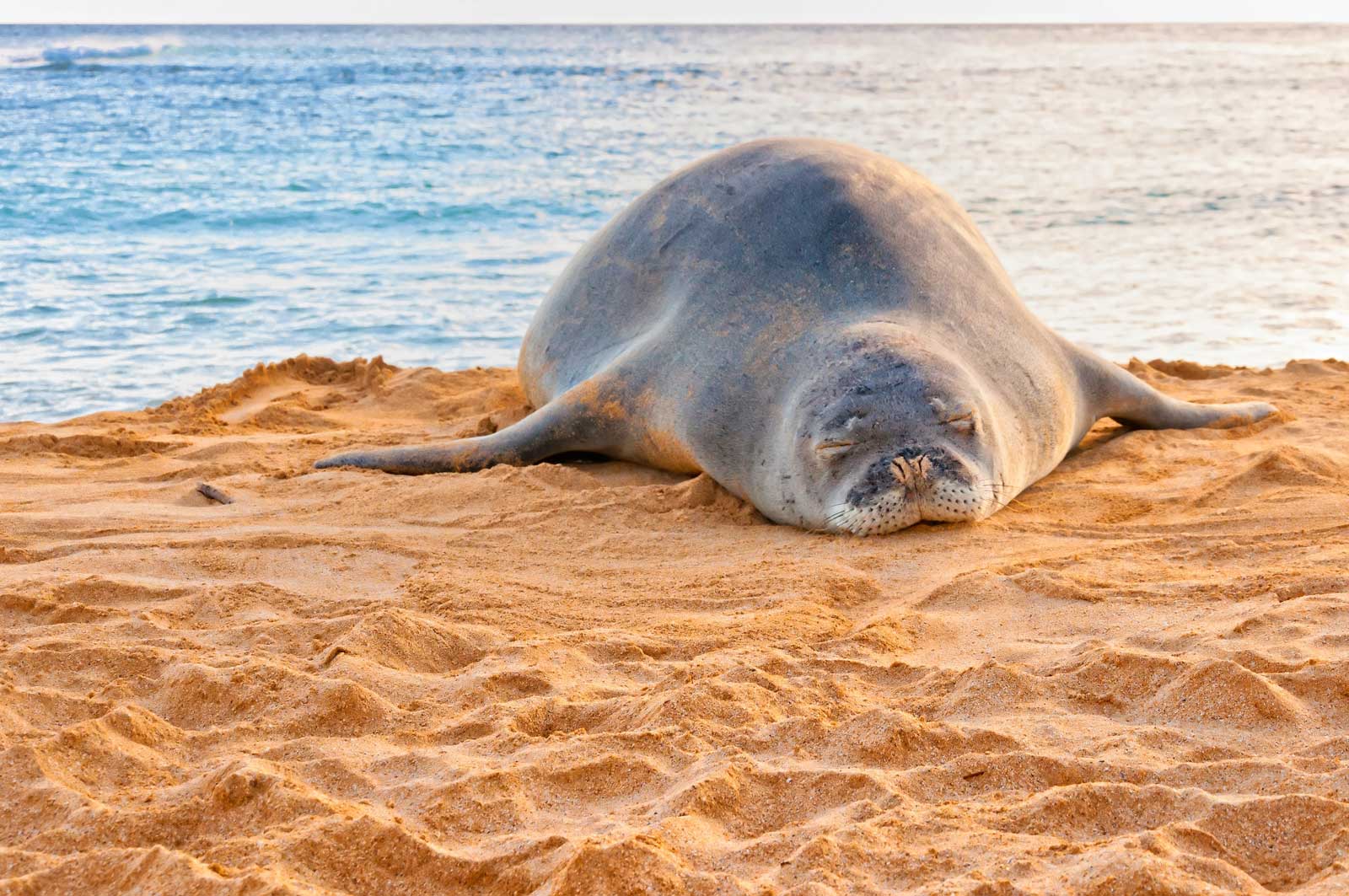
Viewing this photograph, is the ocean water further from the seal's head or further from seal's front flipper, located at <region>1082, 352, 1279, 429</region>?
the seal's head

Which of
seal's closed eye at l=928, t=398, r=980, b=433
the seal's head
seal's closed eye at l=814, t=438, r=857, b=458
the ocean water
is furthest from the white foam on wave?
seal's closed eye at l=928, t=398, r=980, b=433

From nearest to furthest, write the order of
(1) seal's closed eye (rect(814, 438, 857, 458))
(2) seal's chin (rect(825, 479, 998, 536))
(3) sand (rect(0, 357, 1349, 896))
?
1. (3) sand (rect(0, 357, 1349, 896))
2. (2) seal's chin (rect(825, 479, 998, 536))
3. (1) seal's closed eye (rect(814, 438, 857, 458))

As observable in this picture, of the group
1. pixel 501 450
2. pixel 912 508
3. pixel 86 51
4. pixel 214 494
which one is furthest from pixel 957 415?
pixel 86 51

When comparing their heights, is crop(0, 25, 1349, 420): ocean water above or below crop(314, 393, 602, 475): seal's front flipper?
below

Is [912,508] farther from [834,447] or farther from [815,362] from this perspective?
[815,362]

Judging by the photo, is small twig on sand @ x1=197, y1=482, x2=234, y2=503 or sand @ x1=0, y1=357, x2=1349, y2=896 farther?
small twig on sand @ x1=197, y1=482, x2=234, y2=503

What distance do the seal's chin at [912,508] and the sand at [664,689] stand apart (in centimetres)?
7

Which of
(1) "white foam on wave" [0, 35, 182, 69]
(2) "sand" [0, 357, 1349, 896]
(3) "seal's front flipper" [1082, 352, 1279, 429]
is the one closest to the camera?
(2) "sand" [0, 357, 1349, 896]

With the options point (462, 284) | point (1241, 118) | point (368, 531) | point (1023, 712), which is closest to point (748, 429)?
point (368, 531)

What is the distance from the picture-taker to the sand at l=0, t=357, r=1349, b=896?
2.25m

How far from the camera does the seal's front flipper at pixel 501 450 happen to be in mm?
5645

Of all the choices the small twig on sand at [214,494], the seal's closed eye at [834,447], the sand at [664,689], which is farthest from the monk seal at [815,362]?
the small twig on sand at [214,494]

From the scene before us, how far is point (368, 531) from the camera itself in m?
4.67

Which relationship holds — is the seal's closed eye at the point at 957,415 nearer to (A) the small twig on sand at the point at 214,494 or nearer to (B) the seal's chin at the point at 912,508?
(B) the seal's chin at the point at 912,508
